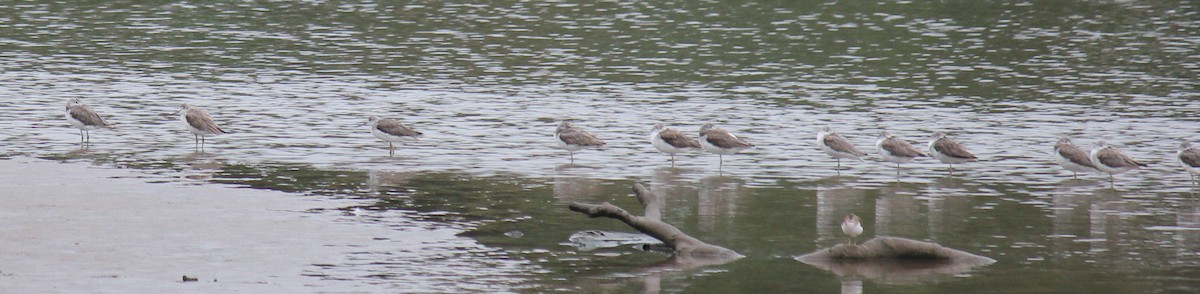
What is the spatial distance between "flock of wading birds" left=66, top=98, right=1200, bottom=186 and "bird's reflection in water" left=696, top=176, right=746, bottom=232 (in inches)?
61.9

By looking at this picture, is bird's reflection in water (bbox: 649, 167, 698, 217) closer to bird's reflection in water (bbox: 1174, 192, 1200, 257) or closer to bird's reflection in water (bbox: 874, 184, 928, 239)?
bird's reflection in water (bbox: 874, 184, 928, 239)

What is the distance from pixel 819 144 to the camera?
30.1m

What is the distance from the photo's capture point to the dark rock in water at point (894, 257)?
20.5 m

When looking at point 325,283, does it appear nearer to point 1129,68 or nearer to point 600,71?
point 600,71

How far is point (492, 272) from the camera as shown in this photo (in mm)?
19938

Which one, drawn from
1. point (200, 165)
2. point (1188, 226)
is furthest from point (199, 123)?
point (1188, 226)

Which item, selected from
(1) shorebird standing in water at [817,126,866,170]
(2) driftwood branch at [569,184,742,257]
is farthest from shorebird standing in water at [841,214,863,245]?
(1) shorebird standing in water at [817,126,866,170]

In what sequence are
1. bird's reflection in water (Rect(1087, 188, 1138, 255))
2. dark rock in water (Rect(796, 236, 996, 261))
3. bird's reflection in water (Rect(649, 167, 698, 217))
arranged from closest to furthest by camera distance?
1. dark rock in water (Rect(796, 236, 996, 261))
2. bird's reflection in water (Rect(1087, 188, 1138, 255))
3. bird's reflection in water (Rect(649, 167, 698, 217))

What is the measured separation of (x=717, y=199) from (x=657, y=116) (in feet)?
41.9

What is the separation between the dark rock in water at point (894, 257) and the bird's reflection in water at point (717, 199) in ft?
9.36

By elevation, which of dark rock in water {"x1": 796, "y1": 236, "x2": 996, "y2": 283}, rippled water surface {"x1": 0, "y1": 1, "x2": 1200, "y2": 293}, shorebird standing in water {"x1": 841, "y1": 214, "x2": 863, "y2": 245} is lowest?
rippled water surface {"x1": 0, "y1": 1, "x2": 1200, "y2": 293}

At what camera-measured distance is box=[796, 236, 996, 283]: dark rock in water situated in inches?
808

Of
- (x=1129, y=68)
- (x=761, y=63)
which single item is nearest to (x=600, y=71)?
(x=761, y=63)

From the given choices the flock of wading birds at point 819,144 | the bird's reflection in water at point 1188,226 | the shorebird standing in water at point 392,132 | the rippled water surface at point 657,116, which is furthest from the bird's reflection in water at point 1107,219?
the shorebird standing in water at point 392,132
